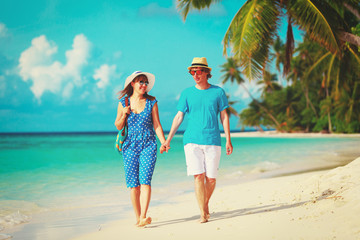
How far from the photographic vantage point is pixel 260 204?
15.2ft

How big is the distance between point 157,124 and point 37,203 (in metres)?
3.92

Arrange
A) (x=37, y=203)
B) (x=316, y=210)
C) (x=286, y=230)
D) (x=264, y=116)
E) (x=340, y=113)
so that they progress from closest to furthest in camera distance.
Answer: (x=286, y=230) → (x=316, y=210) → (x=37, y=203) → (x=340, y=113) → (x=264, y=116)

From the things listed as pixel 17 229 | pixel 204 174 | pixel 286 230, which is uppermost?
pixel 204 174

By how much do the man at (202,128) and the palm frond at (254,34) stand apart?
4.13 m

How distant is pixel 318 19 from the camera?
24.8 ft

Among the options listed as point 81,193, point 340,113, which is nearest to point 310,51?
point 340,113

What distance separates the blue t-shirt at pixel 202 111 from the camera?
3.63m

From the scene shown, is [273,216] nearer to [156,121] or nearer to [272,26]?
[156,121]

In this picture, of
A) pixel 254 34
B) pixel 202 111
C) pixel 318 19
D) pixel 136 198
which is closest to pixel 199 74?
pixel 202 111

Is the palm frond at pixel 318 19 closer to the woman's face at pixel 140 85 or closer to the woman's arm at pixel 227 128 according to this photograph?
the woman's arm at pixel 227 128

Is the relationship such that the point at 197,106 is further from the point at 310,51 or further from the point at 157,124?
the point at 310,51

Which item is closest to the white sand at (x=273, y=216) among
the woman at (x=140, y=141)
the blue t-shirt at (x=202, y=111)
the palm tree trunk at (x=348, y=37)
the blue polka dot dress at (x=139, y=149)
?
the woman at (x=140, y=141)

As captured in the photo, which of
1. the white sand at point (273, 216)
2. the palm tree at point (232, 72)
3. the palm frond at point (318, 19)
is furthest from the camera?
the palm tree at point (232, 72)

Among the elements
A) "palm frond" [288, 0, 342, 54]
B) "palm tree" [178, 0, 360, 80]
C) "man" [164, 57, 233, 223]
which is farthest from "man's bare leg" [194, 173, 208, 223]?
"palm frond" [288, 0, 342, 54]
